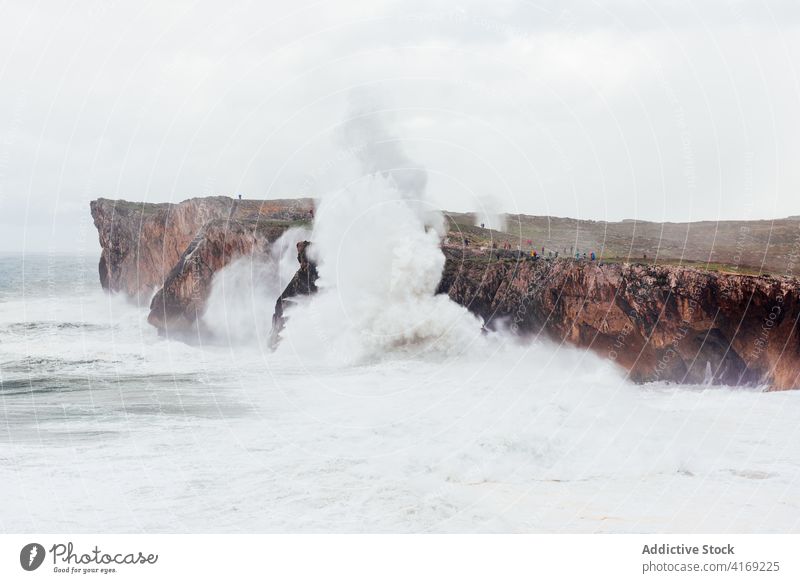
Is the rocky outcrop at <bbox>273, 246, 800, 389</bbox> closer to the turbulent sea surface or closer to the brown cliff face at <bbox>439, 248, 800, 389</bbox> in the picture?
the brown cliff face at <bbox>439, 248, 800, 389</bbox>

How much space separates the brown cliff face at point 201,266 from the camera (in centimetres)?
4003

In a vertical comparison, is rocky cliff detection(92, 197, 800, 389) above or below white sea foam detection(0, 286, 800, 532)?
above

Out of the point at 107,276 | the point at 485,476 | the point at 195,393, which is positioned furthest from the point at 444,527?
the point at 107,276

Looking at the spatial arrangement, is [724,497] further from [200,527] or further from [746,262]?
[746,262]

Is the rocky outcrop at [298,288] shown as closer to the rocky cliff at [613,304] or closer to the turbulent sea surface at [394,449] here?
the rocky cliff at [613,304]

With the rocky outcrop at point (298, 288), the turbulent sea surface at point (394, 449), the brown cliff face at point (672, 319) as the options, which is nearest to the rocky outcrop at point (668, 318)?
the brown cliff face at point (672, 319)

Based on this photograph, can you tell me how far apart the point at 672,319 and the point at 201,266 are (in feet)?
79.7

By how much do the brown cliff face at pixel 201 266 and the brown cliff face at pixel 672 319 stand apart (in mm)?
15890

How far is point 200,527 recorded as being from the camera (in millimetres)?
12742
